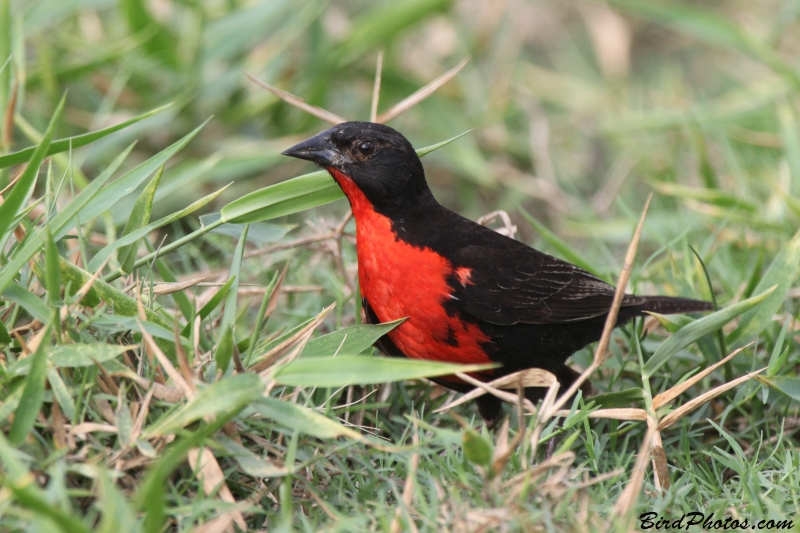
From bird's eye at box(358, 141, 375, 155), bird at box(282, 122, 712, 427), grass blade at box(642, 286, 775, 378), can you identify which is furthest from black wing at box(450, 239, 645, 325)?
bird's eye at box(358, 141, 375, 155)

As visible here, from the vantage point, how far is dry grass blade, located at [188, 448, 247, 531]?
8.04ft

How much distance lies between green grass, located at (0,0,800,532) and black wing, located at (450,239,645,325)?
268 millimetres

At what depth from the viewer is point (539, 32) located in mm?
8938

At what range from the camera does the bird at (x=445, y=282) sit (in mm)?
3314

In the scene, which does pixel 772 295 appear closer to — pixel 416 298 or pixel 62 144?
pixel 416 298

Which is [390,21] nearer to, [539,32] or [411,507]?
[539,32]

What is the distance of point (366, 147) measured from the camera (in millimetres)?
3479

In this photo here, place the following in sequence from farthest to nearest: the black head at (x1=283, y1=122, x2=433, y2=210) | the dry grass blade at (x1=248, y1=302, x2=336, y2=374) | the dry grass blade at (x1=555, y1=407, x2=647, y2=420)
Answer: the black head at (x1=283, y1=122, x2=433, y2=210)
the dry grass blade at (x1=555, y1=407, x2=647, y2=420)
the dry grass blade at (x1=248, y1=302, x2=336, y2=374)

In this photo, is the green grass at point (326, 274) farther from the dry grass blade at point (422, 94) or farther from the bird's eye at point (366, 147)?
the dry grass blade at point (422, 94)

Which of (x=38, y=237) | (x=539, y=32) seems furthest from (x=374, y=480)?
(x=539, y=32)

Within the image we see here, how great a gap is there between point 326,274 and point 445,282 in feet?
3.75

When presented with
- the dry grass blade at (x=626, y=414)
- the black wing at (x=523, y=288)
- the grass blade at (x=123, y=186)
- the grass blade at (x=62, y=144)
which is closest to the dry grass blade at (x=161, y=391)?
the grass blade at (x=123, y=186)

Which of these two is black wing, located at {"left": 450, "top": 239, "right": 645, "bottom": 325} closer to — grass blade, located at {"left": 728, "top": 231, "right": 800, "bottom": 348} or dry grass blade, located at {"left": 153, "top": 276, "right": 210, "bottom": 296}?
grass blade, located at {"left": 728, "top": 231, "right": 800, "bottom": 348}

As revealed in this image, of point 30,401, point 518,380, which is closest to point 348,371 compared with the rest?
point 518,380
